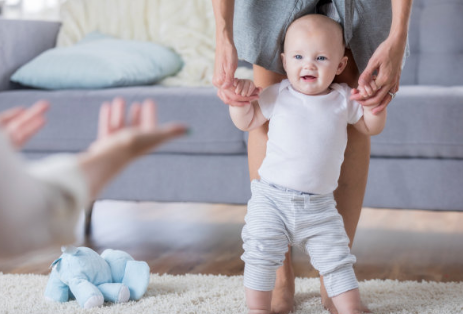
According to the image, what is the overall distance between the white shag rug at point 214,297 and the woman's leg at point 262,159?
4cm

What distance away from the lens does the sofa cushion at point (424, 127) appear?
174cm

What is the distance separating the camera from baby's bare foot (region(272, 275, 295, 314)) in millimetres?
1292

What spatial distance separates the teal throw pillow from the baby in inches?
37.0

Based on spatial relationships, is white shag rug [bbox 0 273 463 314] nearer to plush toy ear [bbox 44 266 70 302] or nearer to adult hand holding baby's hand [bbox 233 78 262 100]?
plush toy ear [bbox 44 266 70 302]

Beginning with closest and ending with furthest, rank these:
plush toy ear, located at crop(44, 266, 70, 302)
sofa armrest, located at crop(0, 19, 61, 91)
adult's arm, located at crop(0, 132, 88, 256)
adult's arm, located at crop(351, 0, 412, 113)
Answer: adult's arm, located at crop(0, 132, 88, 256)
adult's arm, located at crop(351, 0, 412, 113)
plush toy ear, located at crop(44, 266, 70, 302)
sofa armrest, located at crop(0, 19, 61, 91)

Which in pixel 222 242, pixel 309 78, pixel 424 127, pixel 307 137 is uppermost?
pixel 309 78

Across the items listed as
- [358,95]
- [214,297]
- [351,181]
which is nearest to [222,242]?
[214,297]

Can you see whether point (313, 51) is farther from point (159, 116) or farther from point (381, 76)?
point (159, 116)

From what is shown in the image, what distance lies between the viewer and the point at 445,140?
5.70 ft

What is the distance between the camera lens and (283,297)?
1.32 meters

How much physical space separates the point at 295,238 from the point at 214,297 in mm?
255

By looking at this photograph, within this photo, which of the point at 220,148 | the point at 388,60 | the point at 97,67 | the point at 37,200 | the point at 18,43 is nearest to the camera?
the point at 37,200

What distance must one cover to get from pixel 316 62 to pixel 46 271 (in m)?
0.87

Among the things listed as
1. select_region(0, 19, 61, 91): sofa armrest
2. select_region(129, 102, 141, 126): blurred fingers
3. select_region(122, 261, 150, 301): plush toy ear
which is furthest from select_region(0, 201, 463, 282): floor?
select_region(129, 102, 141, 126): blurred fingers
